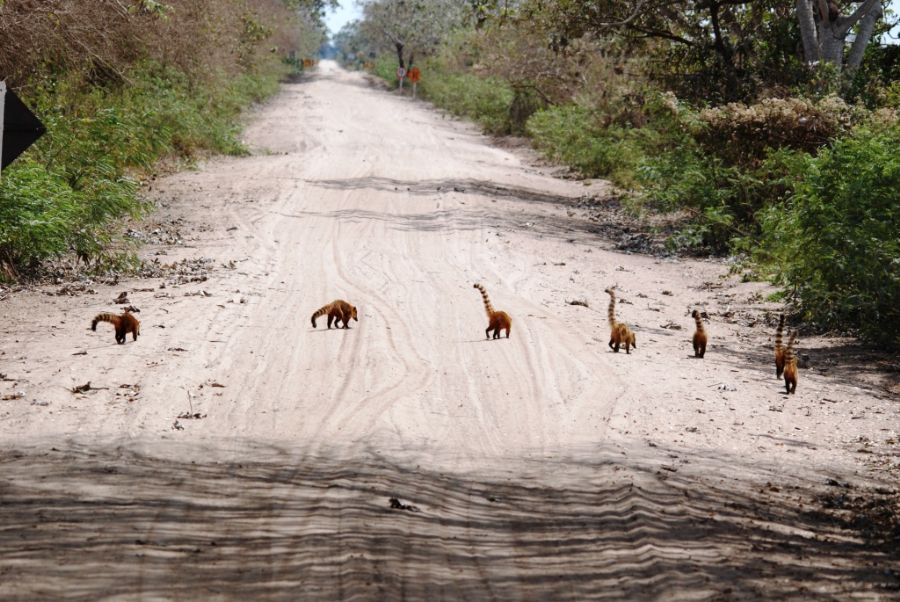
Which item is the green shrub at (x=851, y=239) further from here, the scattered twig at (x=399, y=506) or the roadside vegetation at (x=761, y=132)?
the scattered twig at (x=399, y=506)

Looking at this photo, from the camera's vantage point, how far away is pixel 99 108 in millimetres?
19469

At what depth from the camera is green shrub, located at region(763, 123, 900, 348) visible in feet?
37.6

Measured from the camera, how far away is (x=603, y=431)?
26.9ft

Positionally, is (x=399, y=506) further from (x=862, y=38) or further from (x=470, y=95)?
(x=470, y=95)

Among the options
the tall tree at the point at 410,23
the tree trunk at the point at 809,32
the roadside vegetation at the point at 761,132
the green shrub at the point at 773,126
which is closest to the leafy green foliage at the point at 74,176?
the roadside vegetation at the point at 761,132

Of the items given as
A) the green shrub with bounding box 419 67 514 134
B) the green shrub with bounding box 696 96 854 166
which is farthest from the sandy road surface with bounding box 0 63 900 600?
Result: the green shrub with bounding box 419 67 514 134

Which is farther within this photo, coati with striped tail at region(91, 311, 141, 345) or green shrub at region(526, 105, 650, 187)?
green shrub at region(526, 105, 650, 187)

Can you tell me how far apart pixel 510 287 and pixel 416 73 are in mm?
52103

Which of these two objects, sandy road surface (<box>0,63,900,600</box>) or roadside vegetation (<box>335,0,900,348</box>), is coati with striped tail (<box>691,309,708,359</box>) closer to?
sandy road surface (<box>0,63,900,600</box>)

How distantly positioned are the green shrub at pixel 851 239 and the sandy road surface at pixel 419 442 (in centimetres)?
51

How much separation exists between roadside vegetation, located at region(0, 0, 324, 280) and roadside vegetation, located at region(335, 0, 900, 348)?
6.98 m

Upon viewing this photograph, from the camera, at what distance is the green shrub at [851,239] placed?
37.6 ft

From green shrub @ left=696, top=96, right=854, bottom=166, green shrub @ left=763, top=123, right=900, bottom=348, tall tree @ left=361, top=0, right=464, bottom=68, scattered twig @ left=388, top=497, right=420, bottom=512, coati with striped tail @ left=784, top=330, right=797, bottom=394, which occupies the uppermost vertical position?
tall tree @ left=361, top=0, right=464, bottom=68

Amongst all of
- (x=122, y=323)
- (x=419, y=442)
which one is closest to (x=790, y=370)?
(x=419, y=442)
